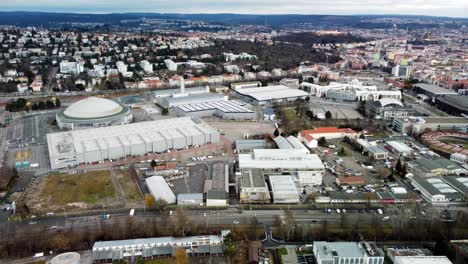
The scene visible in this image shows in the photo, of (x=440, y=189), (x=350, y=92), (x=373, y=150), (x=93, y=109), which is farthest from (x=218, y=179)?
(x=350, y=92)

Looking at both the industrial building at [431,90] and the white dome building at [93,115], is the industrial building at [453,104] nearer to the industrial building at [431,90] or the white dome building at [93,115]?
the industrial building at [431,90]

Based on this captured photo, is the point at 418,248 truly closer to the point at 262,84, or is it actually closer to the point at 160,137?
the point at 160,137

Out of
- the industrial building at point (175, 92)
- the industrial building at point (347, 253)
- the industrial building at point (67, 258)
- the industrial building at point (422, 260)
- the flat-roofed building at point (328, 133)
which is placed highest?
the industrial building at point (175, 92)

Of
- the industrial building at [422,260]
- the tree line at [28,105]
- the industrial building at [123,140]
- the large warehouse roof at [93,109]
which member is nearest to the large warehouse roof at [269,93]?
the industrial building at [123,140]

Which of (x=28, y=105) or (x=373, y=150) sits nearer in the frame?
(x=373, y=150)

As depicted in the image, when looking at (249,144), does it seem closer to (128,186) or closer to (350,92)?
(128,186)

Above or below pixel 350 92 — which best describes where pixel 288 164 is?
below

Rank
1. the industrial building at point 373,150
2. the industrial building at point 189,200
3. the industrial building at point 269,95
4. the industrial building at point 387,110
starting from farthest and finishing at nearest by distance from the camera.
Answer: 1. the industrial building at point 269,95
2. the industrial building at point 387,110
3. the industrial building at point 373,150
4. the industrial building at point 189,200
